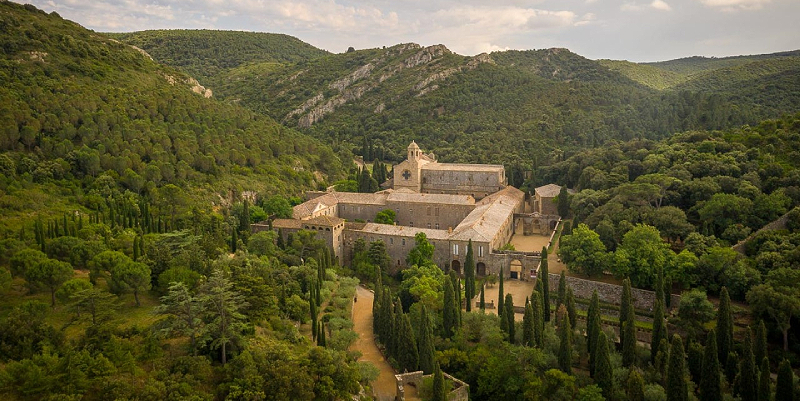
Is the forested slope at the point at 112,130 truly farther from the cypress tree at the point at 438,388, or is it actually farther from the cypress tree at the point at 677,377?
the cypress tree at the point at 677,377

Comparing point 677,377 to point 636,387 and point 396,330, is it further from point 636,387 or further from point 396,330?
point 396,330

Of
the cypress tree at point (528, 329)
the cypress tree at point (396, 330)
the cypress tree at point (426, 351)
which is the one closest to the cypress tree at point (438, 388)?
the cypress tree at point (426, 351)

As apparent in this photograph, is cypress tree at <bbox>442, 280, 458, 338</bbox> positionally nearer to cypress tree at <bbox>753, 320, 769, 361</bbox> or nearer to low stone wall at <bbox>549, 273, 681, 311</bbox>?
low stone wall at <bbox>549, 273, 681, 311</bbox>

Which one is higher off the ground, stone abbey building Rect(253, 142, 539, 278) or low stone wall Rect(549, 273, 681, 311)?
stone abbey building Rect(253, 142, 539, 278)

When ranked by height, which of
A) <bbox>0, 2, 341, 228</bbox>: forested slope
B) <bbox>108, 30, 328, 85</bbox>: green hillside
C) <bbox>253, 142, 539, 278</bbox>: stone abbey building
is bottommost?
<bbox>253, 142, 539, 278</bbox>: stone abbey building

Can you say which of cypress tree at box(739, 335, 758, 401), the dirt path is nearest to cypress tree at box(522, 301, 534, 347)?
the dirt path

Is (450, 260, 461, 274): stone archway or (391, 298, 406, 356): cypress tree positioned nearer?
(391, 298, 406, 356): cypress tree

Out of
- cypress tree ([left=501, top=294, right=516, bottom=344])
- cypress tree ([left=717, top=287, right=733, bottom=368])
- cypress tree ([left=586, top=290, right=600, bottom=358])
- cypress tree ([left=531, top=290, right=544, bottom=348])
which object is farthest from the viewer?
cypress tree ([left=501, top=294, right=516, bottom=344])

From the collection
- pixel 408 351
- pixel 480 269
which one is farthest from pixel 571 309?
pixel 480 269
